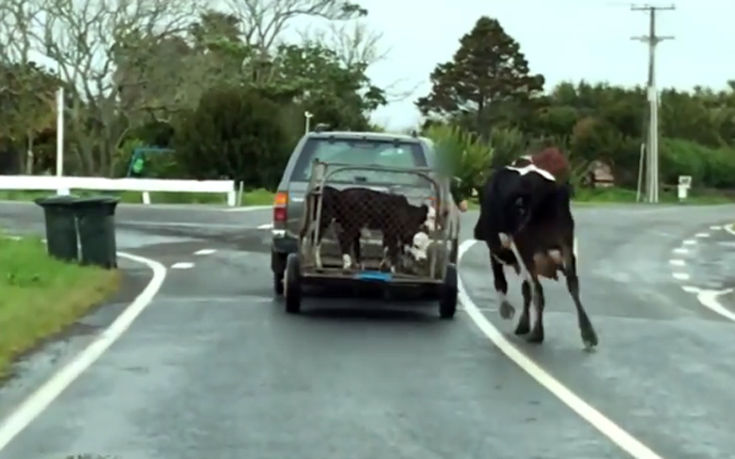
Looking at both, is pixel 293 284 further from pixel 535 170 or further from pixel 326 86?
pixel 326 86

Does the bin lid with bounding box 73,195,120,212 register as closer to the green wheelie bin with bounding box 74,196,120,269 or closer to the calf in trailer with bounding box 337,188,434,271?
the green wheelie bin with bounding box 74,196,120,269

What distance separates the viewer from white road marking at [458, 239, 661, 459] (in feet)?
31.6

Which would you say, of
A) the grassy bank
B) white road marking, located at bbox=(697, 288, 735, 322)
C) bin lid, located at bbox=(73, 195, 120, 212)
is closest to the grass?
bin lid, located at bbox=(73, 195, 120, 212)

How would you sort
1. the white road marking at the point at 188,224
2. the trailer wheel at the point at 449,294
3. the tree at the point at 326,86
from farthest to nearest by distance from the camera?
the tree at the point at 326,86 → the white road marking at the point at 188,224 → the trailer wheel at the point at 449,294

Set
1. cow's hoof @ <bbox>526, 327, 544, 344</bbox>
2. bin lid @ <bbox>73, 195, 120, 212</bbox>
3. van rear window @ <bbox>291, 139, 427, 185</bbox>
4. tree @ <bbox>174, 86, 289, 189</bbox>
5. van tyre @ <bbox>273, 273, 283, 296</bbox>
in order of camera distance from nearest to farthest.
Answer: cow's hoof @ <bbox>526, 327, 544, 344</bbox> → van rear window @ <bbox>291, 139, 427, 185</bbox> → van tyre @ <bbox>273, 273, 283, 296</bbox> → bin lid @ <bbox>73, 195, 120, 212</bbox> → tree @ <bbox>174, 86, 289, 189</bbox>

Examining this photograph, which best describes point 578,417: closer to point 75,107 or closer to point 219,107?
Result: point 219,107

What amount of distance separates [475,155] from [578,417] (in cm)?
5029

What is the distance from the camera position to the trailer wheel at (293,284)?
1616cm

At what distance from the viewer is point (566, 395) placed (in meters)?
11.6

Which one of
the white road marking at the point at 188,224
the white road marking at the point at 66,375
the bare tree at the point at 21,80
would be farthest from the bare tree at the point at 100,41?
the white road marking at the point at 66,375

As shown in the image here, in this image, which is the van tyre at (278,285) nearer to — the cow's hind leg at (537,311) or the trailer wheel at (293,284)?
the trailer wheel at (293,284)

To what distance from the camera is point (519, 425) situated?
10.3m

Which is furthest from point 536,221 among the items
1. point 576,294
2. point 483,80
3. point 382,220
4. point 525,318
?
point 483,80

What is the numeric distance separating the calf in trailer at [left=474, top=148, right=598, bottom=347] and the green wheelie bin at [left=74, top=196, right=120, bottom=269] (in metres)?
7.02
